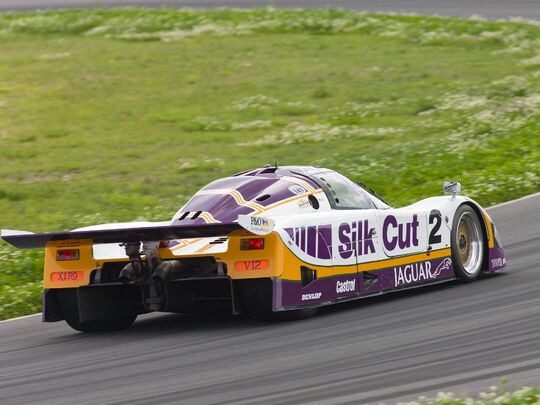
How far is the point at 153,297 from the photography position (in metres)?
10.3

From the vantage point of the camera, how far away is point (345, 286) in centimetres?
1055

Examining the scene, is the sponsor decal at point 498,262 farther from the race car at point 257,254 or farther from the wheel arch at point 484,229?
the race car at point 257,254

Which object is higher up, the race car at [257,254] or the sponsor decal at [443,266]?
the race car at [257,254]

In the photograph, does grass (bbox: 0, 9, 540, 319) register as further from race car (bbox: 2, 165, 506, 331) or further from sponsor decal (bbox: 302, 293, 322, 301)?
sponsor decal (bbox: 302, 293, 322, 301)

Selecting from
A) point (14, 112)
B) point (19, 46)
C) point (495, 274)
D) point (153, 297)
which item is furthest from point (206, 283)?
point (19, 46)

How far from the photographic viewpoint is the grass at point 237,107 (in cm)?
1878

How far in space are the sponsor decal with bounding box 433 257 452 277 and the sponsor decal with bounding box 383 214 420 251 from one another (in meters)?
0.35

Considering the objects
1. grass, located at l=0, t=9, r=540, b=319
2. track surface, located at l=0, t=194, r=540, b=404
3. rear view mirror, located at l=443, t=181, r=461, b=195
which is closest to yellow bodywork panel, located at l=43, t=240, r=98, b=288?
track surface, located at l=0, t=194, r=540, b=404

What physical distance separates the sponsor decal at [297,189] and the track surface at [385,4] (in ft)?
76.2

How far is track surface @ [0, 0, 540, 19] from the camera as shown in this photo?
111ft

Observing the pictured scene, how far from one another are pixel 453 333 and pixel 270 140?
1383 cm

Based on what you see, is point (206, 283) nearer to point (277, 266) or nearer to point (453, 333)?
point (277, 266)

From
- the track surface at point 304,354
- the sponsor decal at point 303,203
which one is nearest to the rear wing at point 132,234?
the track surface at point 304,354

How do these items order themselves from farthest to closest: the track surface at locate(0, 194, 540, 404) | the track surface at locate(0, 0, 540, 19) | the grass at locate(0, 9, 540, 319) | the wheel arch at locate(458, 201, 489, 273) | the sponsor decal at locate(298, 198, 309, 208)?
the track surface at locate(0, 0, 540, 19), the grass at locate(0, 9, 540, 319), the wheel arch at locate(458, 201, 489, 273), the sponsor decal at locate(298, 198, 309, 208), the track surface at locate(0, 194, 540, 404)
